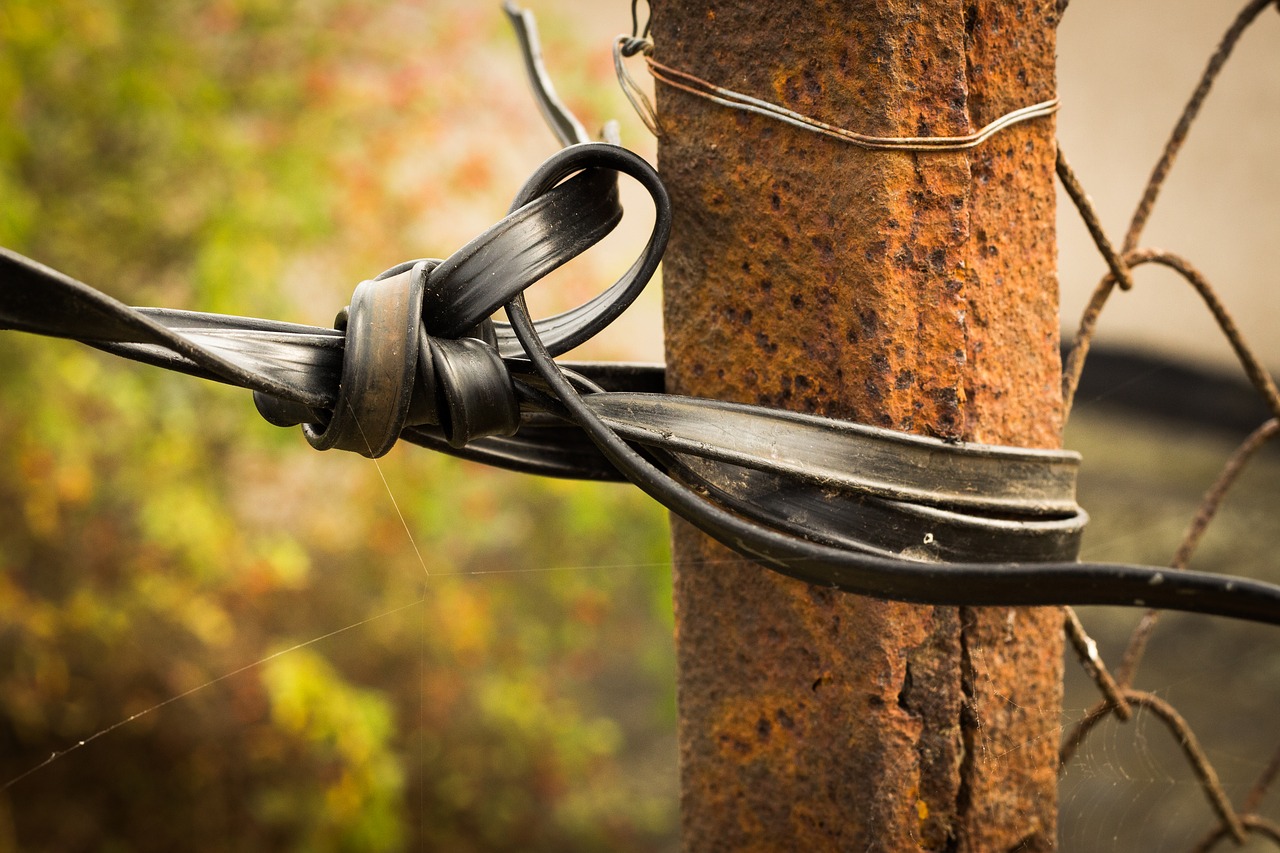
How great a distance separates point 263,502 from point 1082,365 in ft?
7.76

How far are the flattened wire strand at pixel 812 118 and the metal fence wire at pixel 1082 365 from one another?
101 mm

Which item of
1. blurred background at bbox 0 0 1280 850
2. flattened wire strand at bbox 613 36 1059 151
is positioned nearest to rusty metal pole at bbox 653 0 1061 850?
flattened wire strand at bbox 613 36 1059 151

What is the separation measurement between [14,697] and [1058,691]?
240 centimetres

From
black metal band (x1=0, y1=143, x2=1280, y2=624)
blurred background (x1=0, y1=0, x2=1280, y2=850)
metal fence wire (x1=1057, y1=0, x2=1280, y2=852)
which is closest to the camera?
black metal band (x1=0, y1=143, x2=1280, y2=624)

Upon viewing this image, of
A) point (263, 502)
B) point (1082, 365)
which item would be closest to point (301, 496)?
point (263, 502)

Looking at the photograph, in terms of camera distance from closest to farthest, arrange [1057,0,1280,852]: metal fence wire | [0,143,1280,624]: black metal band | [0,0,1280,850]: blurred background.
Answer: [0,143,1280,624]: black metal band, [1057,0,1280,852]: metal fence wire, [0,0,1280,850]: blurred background

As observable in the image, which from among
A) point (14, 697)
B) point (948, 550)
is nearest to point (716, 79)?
point (948, 550)

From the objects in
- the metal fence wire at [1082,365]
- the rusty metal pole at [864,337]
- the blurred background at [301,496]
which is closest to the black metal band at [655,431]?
the rusty metal pole at [864,337]

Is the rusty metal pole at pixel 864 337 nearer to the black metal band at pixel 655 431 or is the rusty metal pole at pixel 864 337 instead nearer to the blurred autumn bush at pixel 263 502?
the black metal band at pixel 655 431

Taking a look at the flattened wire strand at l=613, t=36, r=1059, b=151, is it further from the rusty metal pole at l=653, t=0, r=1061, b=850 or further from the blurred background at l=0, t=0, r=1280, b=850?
the blurred background at l=0, t=0, r=1280, b=850

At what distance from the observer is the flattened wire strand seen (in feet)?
1.62

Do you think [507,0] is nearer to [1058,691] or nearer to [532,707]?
[1058,691]

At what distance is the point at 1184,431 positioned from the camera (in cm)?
229

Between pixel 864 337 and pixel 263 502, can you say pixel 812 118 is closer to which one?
pixel 864 337
